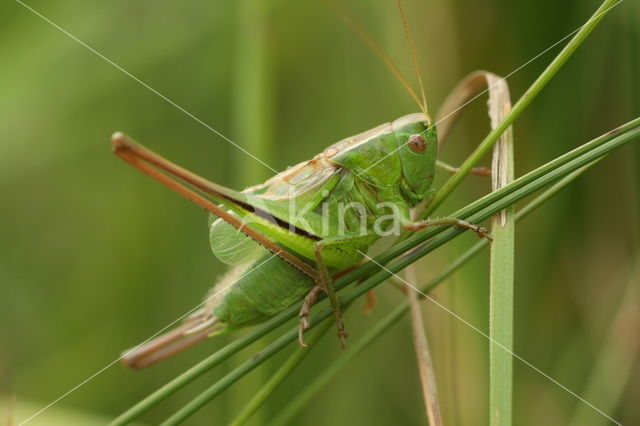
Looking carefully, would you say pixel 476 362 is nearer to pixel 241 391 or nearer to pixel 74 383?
pixel 241 391

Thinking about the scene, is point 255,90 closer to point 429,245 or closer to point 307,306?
point 307,306

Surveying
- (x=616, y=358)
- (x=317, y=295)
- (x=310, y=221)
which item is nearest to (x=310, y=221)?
(x=310, y=221)

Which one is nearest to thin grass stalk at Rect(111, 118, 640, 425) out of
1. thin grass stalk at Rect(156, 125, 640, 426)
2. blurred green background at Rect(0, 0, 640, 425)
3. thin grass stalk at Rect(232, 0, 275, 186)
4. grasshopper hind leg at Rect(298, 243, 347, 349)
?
thin grass stalk at Rect(156, 125, 640, 426)

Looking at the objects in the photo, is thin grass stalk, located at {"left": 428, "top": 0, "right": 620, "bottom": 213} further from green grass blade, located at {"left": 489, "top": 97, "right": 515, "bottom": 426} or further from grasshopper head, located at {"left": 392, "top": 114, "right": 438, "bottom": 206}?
grasshopper head, located at {"left": 392, "top": 114, "right": 438, "bottom": 206}

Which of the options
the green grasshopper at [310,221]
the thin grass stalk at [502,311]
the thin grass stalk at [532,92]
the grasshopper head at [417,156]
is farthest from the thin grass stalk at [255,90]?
the thin grass stalk at [502,311]

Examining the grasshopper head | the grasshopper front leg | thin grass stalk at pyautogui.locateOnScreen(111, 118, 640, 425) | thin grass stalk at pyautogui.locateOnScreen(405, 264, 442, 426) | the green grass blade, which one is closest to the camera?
the green grass blade

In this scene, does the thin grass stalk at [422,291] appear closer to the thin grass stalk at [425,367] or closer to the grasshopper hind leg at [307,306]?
the thin grass stalk at [425,367]
